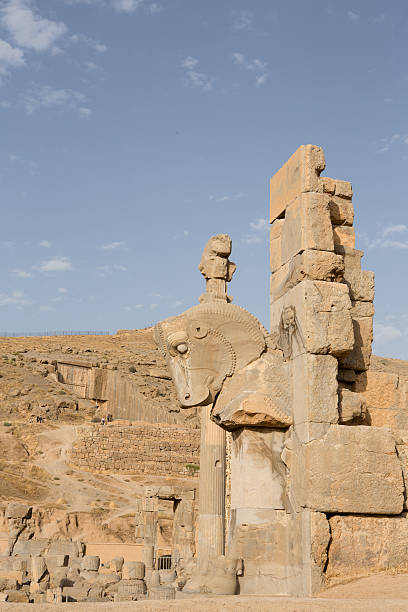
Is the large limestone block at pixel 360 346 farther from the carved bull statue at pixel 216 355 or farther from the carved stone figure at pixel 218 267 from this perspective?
the carved stone figure at pixel 218 267

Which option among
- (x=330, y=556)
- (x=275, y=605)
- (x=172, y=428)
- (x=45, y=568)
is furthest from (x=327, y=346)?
(x=172, y=428)

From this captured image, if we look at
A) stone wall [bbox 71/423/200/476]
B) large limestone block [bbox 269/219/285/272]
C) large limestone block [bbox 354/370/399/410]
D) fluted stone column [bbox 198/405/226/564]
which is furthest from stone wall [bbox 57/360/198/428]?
large limestone block [bbox 354/370/399/410]

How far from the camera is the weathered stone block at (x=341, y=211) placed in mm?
5956

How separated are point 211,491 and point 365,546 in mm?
4839

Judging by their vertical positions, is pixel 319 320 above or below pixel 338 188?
below

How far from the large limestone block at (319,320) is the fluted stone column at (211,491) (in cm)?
417

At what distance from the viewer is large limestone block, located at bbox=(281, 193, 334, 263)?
17.6 feet

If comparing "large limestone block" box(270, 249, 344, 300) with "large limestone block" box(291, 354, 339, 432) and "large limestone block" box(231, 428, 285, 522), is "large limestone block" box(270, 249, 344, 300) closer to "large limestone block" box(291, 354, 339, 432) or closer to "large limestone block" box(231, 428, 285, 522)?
"large limestone block" box(291, 354, 339, 432)

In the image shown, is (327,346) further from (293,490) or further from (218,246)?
(218,246)

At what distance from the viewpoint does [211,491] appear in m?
9.52

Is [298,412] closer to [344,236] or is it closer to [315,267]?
[315,267]

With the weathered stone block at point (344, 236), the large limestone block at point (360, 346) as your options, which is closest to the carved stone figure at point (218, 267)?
the weathered stone block at point (344, 236)

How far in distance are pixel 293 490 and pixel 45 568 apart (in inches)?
411

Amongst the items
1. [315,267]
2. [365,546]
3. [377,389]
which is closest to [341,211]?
[315,267]
